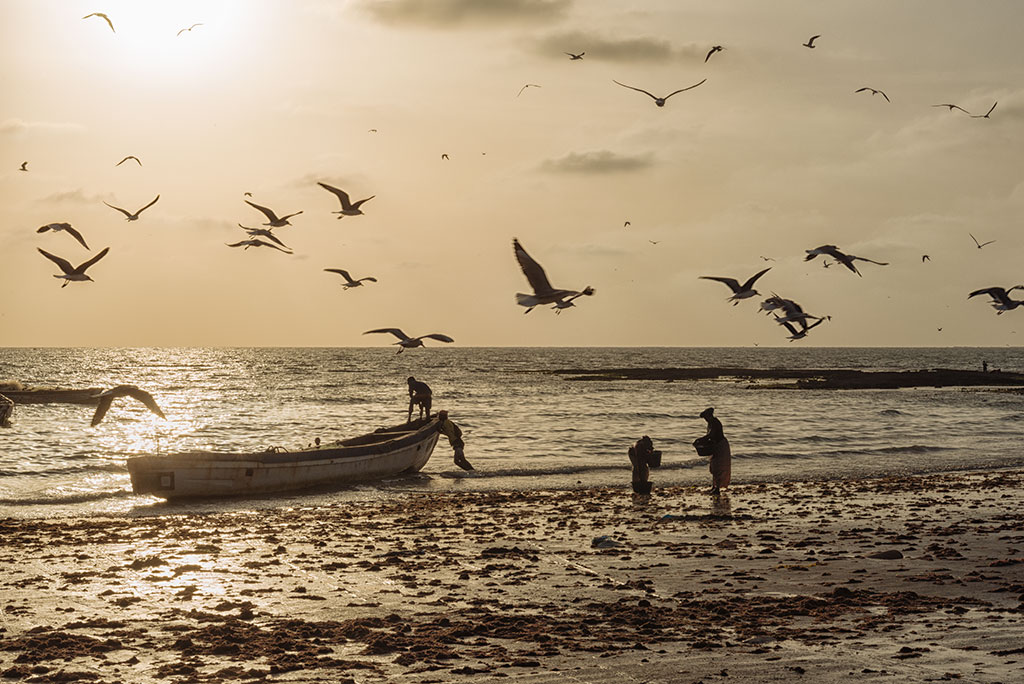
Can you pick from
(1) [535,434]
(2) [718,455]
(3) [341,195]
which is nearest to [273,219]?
(3) [341,195]

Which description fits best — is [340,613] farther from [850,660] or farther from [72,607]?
[850,660]

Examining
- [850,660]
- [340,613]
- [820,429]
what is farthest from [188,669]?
[820,429]

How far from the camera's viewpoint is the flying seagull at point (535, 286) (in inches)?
594

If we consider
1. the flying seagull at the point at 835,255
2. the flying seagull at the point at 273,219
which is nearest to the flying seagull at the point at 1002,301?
the flying seagull at the point at 835,255

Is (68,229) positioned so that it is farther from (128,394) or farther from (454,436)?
(454,436)

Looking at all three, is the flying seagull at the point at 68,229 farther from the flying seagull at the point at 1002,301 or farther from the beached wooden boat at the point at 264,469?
the flying seagull at the point at 1002,301

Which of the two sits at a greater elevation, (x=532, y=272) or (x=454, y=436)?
(x=532, y=272)

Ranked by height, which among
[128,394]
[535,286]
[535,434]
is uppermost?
[535,286]

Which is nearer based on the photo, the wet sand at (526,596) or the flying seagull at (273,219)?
the wet sand at (526,596)

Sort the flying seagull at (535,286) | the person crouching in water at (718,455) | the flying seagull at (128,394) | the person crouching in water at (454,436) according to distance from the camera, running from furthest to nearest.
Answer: the person crouching in water at (454,436) < the person crouching in water at (718,455) < the flying seagull at (128,394) < the flying seagull at (535,286)

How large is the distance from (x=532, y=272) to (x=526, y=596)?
14.6 ft

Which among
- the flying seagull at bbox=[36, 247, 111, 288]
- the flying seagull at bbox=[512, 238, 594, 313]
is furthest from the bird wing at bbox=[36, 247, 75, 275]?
the flying seagull at bbox=[512, 238, 594, 313]

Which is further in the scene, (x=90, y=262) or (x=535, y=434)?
(x=535, y=434)

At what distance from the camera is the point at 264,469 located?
90.1 ft
